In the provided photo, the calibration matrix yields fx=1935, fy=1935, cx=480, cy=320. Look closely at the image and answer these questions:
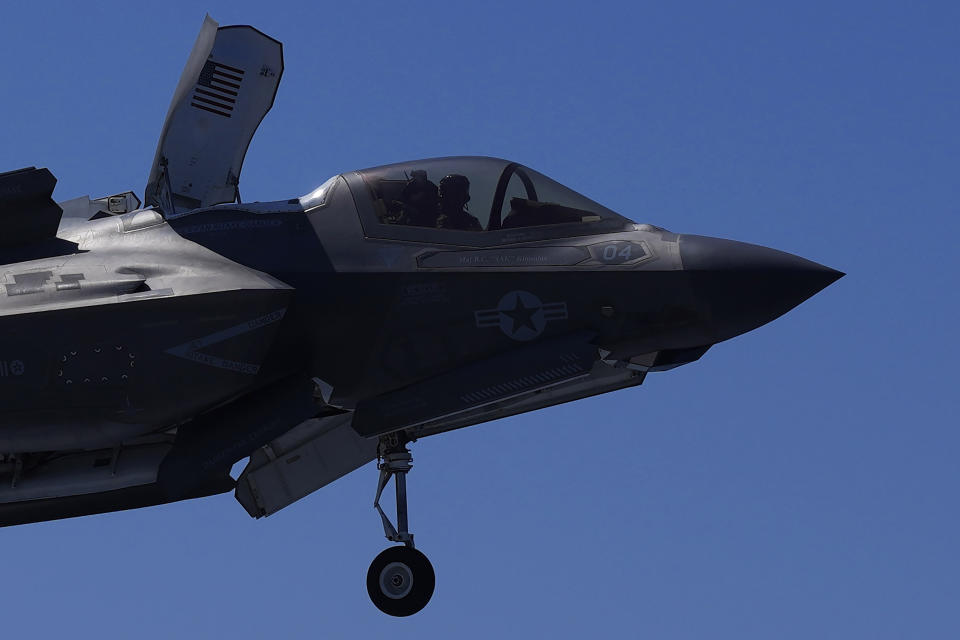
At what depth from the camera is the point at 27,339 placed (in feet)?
64.1

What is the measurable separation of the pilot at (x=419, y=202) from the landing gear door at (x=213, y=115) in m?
3.29

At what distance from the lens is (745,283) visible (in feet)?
64.7

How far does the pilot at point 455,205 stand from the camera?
20559 mm

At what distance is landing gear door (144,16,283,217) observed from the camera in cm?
2281

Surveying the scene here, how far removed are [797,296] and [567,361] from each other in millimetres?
2449

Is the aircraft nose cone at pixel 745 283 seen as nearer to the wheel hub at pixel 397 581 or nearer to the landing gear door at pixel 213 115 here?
the wheel hub at pixel 397 581

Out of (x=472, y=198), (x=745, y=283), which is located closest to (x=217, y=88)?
(x=472, y=198)

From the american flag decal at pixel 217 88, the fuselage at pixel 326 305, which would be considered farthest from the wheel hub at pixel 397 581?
the american flag decal at pixel 217 88

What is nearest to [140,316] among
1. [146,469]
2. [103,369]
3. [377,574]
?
[103,369]

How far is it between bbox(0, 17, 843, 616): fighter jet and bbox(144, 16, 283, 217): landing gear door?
4.60 ft

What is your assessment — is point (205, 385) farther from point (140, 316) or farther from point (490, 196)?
point (490, 196)

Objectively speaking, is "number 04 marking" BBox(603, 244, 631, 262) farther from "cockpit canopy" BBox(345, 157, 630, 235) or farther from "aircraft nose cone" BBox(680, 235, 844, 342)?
"aircraft nose cone" BBox(680, 235, 844, 342)

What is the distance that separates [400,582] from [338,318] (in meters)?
2.89

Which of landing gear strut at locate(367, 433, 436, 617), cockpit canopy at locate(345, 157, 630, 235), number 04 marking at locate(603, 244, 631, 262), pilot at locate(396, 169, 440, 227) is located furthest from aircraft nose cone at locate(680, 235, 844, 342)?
landing gear strut at locate(367, 433, 436, 617)
